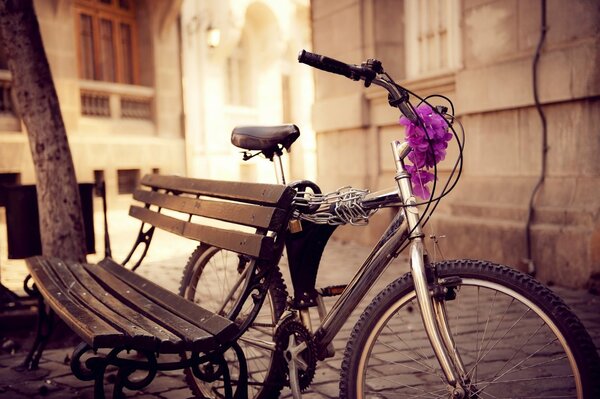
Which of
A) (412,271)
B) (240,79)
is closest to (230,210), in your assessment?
(412,271)

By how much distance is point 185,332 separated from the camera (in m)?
2.38

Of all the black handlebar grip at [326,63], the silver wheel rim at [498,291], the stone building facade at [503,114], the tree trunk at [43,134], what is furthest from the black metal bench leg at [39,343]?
the stone building facade at [503,114]

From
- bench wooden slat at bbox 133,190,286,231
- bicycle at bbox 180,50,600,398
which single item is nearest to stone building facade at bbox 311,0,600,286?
bicycle at bbox 180,50,600,398

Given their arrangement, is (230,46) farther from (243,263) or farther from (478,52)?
(243,263)

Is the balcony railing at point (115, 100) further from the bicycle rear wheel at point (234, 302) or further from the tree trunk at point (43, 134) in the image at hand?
the bicycle rear wheel at point (234, 302)

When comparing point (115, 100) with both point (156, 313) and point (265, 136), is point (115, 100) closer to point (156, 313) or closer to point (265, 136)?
point (265, 136)

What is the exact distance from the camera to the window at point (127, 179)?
15.1m

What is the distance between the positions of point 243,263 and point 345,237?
540cm

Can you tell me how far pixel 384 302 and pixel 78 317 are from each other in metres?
1.24

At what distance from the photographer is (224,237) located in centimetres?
277

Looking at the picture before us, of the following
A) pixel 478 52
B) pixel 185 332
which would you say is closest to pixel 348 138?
pixel 478 52

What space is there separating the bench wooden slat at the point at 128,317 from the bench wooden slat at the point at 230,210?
554mm

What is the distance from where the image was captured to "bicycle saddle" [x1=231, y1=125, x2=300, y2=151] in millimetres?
2736

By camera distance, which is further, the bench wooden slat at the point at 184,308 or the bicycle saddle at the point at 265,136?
the bicycle saddle at the point at 265,136
